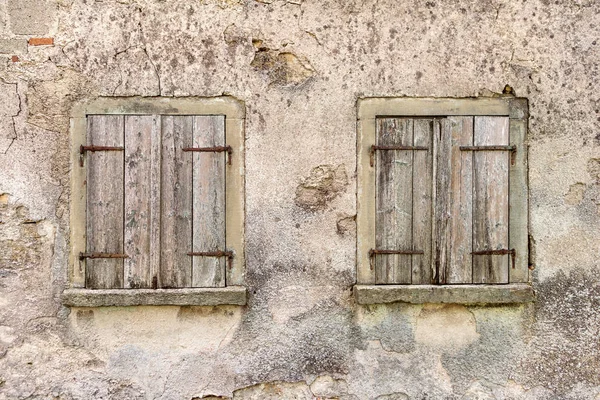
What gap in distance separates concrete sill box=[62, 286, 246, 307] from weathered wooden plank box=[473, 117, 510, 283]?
5.12 ft

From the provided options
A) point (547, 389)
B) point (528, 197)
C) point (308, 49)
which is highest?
point (308, 49)

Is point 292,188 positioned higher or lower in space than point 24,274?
higher

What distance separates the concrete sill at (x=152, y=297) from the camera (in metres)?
3.70

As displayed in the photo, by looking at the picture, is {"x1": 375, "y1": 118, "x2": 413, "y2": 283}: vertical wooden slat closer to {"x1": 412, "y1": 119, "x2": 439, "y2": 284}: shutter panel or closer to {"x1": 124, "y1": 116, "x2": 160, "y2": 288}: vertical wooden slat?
{"x1": 412, "y1": 119, "x2": 439, "y2": 284}: shutter panel

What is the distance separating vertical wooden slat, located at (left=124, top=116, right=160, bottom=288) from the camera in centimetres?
376

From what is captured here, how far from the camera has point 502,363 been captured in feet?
12.6

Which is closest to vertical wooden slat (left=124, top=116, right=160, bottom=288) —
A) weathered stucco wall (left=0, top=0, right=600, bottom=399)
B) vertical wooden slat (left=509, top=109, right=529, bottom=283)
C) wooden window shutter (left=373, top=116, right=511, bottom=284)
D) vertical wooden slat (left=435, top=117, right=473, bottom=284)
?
weathered stucco wall (left=0, top=0, right=600, bottom=399)

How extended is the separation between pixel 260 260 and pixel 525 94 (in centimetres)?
201

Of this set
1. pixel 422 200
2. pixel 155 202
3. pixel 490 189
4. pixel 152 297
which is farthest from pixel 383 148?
pixel 152 297

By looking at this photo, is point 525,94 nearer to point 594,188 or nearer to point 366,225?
point 594,188

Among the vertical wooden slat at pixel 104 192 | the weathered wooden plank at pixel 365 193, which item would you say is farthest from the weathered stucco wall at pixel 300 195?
the vertical wooden slat at pixel 104 192

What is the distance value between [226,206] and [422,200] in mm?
1255

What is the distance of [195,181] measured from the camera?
3.78m

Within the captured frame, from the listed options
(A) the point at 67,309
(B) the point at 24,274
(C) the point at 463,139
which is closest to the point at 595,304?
(C) the point at 463,139
